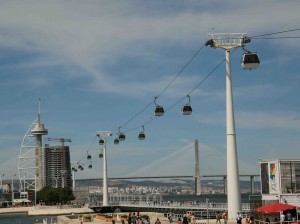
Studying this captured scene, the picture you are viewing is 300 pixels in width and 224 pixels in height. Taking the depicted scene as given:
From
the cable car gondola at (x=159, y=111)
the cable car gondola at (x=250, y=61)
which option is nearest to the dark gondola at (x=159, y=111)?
the cable car gondola at (x=159, y=111)

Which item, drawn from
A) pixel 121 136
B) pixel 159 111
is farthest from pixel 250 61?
pixel 121 136

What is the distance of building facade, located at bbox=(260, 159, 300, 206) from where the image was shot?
165 ft

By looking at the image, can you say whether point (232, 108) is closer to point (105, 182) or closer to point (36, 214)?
point (105, 182)

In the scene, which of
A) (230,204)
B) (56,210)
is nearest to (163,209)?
(56,210)

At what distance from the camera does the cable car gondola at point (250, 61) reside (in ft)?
104

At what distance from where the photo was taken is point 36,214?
600ft

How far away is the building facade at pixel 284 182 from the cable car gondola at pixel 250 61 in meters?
20.6

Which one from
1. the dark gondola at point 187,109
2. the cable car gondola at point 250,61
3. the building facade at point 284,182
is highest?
the cable car gondola at point 250,61

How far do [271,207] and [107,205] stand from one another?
10221 cm

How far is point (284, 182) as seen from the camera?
50594 mm

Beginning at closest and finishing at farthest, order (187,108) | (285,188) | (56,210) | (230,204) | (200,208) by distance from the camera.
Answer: (187,108) < (230,204) < (285,188) < (200,208) < (56,210)

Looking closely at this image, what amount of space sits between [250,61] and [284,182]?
2133 centimetres

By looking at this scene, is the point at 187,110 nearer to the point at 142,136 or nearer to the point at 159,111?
the point at 159,111

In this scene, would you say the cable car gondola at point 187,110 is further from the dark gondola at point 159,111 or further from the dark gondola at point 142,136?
the dark gondola at point 142,136
